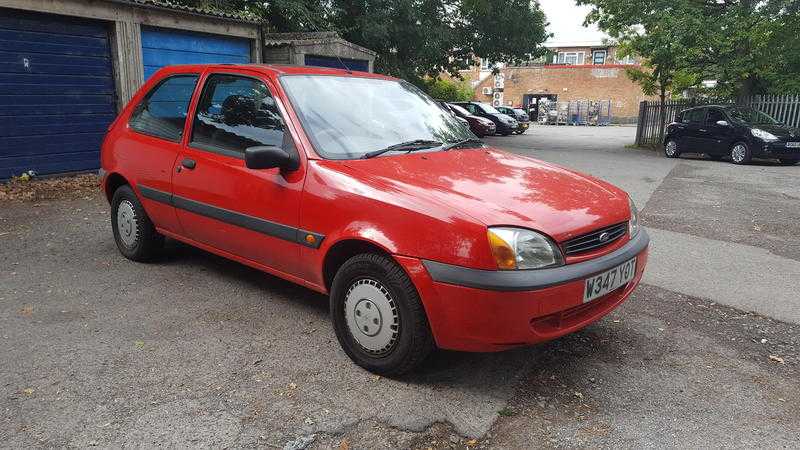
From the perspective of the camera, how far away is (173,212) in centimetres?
441

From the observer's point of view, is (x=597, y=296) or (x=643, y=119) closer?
(x=597, y=296)

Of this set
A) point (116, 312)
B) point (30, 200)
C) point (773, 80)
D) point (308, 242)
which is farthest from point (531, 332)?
point (773, 80)

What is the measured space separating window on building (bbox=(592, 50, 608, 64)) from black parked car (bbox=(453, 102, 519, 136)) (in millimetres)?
32785

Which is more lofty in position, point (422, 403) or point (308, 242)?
point (308, 242)

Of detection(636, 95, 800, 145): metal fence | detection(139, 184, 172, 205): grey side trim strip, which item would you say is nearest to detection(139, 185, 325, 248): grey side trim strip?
detection(139, 184, 172, 205): grey side trim strip

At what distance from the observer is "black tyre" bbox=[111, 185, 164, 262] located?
4852 millimetres

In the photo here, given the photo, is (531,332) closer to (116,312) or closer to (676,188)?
(116,312)

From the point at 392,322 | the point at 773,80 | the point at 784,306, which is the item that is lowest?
the point at 784,306

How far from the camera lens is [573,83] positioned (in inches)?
1913

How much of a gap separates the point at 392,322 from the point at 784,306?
3334 millimetres

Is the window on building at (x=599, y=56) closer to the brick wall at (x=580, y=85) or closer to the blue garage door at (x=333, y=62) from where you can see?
the brick wall at (x=580, y=85)

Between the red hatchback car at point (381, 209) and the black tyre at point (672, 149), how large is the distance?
14.3 metres

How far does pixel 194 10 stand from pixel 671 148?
43.8ft

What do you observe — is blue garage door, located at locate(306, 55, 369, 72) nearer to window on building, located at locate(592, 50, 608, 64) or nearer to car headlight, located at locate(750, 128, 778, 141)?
car headlight, located at locate(750, 128, 778, 141)
